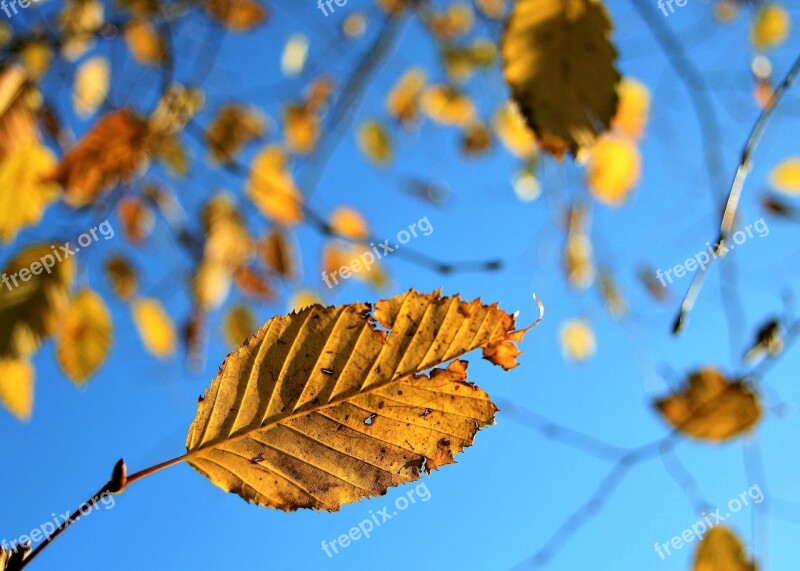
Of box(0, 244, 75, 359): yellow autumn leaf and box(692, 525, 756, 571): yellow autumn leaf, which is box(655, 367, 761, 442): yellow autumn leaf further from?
box(0, 244, 75, 359): yellow autumn leaf

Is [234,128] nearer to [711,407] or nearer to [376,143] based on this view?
[376,143]

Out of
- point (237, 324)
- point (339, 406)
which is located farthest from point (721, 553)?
point (237, 324)

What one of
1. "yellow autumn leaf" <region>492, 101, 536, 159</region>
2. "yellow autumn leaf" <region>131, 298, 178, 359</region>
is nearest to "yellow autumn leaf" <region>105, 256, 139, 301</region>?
"yellow autumn leaf" <region>131, 298, 178, 359</region>

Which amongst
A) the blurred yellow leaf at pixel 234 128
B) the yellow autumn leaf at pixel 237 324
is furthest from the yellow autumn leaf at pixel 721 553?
the blurred yellow leaf at pixel 234 128

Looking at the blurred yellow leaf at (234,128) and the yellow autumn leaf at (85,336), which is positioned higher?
the blurred yellow leaf at (234,128)

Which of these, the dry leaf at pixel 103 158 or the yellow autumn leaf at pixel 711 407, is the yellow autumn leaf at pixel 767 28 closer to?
the yellow autumn leaf at pixel 711 407

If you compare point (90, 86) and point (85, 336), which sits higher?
point (90, 86)

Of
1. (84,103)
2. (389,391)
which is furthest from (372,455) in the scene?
(84,103)
